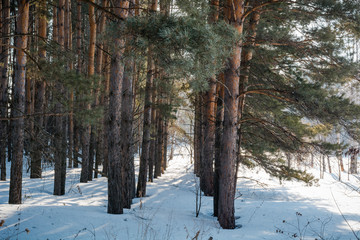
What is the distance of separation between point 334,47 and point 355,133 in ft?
7.57

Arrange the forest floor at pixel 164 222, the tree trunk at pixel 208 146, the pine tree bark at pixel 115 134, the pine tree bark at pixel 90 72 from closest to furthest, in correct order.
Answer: the forest floor at pixel 164 222
the pine tree bark at pixel 115 134
the tree trunk at pixel 208 146
the pine tree bark at pixel 90 72

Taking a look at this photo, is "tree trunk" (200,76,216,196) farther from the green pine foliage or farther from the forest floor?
the green pine foliage

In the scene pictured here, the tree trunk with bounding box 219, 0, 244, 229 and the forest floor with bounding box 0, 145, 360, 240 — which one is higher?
the tree trunk with bounding box 219, 0, 244, 229

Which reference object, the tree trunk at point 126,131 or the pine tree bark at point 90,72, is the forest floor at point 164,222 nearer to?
the tree trunk at point 126,131

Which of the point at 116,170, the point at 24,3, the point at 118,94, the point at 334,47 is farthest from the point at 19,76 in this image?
the point at 334,47

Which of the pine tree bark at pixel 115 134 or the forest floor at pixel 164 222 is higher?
the pine tree bark at pixel 115 134

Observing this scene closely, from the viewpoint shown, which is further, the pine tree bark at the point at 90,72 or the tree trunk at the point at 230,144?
the pine tree bark at the point at 90,72

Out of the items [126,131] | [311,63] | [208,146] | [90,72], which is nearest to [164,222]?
[126,131]

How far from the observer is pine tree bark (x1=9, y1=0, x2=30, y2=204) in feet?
18.9

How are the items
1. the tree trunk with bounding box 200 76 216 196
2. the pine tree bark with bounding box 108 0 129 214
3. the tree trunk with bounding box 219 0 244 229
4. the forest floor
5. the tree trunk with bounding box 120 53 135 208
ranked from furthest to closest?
the tree trunk with bounding box 200 76 216 196 < the tree trunk with bounding box 120 53 135 208 < the tree trunk with bounding box 219 0 244 229 < the pine tree bark with bounding box 108 0 129 214 < the forest floor

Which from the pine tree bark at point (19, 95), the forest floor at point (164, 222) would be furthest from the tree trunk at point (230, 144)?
the pine tree bark at point (19, 95)

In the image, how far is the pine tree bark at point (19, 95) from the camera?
5766 mm

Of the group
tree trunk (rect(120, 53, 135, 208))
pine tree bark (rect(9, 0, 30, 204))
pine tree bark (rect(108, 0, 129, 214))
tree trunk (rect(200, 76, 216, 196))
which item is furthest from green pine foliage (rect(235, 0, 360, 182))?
pine tree bark (rect(9, 0, 30, 204))

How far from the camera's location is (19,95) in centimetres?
609
